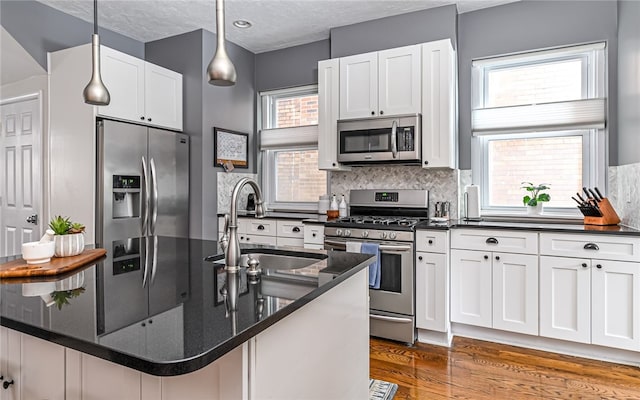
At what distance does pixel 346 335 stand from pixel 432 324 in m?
1.69

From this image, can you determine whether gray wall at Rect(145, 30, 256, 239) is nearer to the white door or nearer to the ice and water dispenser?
the ice and water dispenser

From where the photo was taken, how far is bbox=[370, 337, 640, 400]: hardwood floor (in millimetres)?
2342

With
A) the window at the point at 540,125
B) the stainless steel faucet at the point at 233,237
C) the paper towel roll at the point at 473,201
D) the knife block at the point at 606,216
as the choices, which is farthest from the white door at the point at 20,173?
the knife block at the point at 606,216

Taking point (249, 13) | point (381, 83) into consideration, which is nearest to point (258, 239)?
point (381, 83)

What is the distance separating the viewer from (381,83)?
11.6 feet

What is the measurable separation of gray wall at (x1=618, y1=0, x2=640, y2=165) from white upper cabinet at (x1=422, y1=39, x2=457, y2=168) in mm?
1208

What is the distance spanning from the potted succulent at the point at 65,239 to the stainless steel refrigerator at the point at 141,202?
0.47ft

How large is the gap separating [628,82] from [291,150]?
3.10m

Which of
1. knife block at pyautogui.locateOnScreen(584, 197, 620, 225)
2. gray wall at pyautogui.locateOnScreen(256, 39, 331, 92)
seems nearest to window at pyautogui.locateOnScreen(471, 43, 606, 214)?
knife block at pyautogui.locateOnScreen(584, 197, 620, 225)

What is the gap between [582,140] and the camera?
3.32 m

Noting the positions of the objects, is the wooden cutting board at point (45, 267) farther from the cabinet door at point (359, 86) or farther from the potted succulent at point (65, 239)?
the cabinet door at point (359, 86)

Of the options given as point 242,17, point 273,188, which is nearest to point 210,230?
point 273,188

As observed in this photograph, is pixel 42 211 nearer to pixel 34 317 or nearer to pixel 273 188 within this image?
pixel 273 188

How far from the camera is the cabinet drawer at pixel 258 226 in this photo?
153 inches
